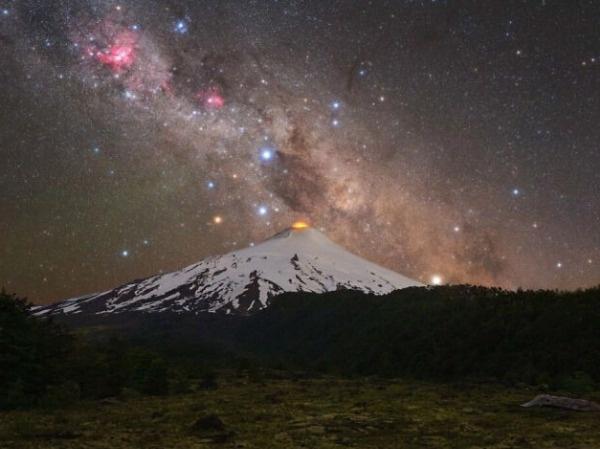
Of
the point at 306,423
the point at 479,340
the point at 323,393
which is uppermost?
the point at 479,340

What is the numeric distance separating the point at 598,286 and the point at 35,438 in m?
49.9

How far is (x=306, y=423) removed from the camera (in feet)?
58.0

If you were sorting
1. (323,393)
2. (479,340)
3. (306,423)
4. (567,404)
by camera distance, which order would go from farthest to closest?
1. (479,340)
2. (323,393)
3. (567,404)
4. (306,423)

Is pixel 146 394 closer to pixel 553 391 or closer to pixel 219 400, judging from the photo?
pixel 219 400

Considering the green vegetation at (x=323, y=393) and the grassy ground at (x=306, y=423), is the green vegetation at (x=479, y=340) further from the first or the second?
the grassy ground at (x=306, y=423)

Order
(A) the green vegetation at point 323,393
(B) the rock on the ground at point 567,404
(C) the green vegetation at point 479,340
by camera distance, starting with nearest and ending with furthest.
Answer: (A) the green vegetation at point 323,393 → (B) the rock on the ground at point 567,404 → (C) the green vegetation at point 479,340

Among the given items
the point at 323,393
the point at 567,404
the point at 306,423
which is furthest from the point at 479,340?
the point at 306,423

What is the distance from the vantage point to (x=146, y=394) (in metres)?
26.9

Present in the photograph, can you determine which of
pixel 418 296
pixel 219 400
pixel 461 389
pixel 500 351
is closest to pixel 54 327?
pixel 219 400

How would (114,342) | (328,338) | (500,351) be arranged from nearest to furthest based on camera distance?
(114,342) < (500,351) < (328,338)

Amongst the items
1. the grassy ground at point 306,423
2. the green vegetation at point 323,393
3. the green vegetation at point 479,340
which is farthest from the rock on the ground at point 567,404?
the green vegetation at point 479,340

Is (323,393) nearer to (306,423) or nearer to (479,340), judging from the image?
(306,423)

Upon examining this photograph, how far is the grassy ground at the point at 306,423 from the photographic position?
14.7 meters

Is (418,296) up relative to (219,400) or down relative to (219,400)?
up
